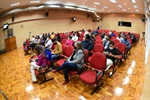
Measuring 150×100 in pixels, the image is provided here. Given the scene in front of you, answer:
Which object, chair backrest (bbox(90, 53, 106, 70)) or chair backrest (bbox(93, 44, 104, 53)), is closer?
chair backrest (bbox(90, 53, 106, 70))

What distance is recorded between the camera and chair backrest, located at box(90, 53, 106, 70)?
338 centimetres

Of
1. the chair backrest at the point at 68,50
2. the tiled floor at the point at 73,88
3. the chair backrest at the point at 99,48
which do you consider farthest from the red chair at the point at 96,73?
the chair backrest at the point at 99,48

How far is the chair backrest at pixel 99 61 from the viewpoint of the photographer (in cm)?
338

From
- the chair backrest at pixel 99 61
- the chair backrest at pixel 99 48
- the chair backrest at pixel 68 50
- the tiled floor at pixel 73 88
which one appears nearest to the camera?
the tiled floor at pixel 73 88

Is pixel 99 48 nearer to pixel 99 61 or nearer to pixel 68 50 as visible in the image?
pixel 68 50

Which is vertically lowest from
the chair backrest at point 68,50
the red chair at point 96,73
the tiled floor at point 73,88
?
the tiled floor at point 73,88

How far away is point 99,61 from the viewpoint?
3475 millimetres

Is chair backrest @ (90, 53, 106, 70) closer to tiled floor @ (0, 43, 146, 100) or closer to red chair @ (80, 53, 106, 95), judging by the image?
red chair @ (80, 53, 106, 95)

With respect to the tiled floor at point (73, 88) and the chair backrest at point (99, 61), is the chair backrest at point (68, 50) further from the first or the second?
the chair backrest at point (99, 61)

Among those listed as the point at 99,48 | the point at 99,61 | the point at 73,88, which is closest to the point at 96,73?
the point at 99,61

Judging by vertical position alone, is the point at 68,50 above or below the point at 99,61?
above

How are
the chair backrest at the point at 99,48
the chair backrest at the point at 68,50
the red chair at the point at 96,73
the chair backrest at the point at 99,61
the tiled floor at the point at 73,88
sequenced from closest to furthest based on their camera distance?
the red chair at the point at 96,73 → the tiled floor at the point at 73,88 → the chair backrest at the point at 99,61 → the chair backrest at the point at 68,50 → the chair backrest at the point at 99,48

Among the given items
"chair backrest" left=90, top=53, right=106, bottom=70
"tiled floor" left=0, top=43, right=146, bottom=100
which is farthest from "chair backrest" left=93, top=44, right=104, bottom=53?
"chair backrest" left=90, top=53, right=106, bottom=70

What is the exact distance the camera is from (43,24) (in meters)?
12.4
